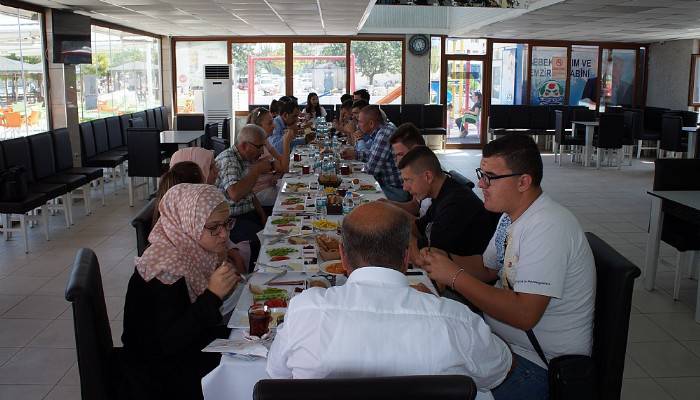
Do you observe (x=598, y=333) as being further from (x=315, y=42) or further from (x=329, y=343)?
(x=315, y=42)

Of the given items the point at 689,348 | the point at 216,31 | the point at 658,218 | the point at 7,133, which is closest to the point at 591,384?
the point at 689,348

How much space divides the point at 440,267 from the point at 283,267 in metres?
0.91

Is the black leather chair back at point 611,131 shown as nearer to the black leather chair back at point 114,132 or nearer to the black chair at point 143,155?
the black chair at point 143,155

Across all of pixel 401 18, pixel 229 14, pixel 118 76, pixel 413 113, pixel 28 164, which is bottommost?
pixel 28 164

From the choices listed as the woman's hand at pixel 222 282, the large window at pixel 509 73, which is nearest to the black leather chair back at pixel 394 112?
the large window at pixel 509 73

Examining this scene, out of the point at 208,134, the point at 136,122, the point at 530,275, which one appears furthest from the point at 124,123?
the point at 530,275

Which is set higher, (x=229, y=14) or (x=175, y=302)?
(x=229, y=14)

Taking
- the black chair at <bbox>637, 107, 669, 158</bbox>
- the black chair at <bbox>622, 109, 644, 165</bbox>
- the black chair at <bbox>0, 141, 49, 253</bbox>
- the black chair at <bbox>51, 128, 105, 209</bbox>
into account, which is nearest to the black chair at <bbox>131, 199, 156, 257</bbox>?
the black chair at <bbox>0, 141, 49, 253</bbox>

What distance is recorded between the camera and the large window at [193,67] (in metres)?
16.0

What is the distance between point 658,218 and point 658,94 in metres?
12.6

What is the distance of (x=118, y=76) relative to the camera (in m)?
12.4

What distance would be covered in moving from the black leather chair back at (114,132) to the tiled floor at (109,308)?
1.49 meters

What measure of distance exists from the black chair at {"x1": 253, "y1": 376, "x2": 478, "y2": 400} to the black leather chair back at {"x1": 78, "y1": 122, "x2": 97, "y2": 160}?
28.2ft

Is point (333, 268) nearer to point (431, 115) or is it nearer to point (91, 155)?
point (91, 155)
